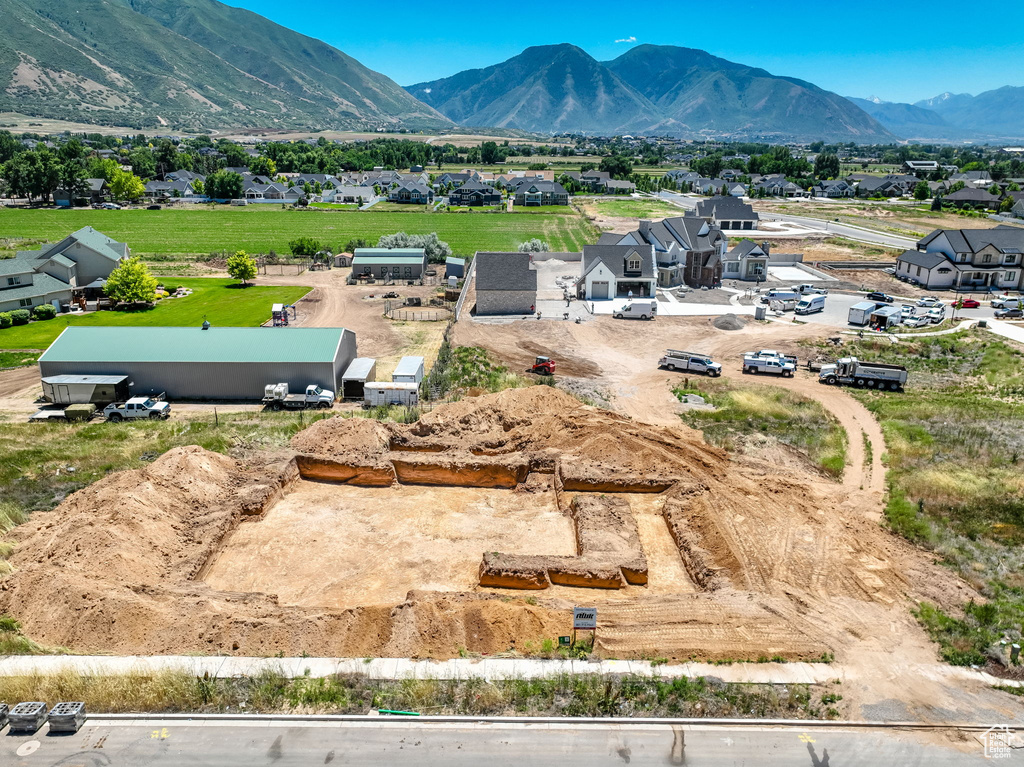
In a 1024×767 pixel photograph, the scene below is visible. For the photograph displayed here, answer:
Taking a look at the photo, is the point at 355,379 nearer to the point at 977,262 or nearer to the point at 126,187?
the point at 977,262

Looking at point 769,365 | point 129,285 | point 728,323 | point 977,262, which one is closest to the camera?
point 769,365

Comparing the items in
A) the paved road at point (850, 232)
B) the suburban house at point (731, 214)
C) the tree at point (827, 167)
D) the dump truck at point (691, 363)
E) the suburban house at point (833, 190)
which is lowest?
the dump truck at point (691, 363)

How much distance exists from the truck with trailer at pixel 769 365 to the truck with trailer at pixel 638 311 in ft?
46.5

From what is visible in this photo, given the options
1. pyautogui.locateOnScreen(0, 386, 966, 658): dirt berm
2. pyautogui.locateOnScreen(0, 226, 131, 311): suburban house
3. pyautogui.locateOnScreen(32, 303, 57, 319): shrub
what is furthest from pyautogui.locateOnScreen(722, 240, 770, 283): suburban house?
pyautogui.locateOnScreen(32, 303, 57, 319): shrub

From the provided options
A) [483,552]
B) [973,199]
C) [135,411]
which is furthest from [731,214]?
[483,552]

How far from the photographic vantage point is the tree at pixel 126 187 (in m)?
126

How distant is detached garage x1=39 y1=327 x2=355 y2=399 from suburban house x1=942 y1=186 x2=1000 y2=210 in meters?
142

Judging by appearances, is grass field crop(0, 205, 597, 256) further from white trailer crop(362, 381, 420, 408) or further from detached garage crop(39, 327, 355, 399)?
white trailer crop(362, 381, 420, 408)

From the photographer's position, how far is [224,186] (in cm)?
13262

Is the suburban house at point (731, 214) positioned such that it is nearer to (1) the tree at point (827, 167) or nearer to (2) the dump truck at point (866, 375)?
(2) the dump truck at point (866, 375)

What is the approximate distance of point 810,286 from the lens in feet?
220

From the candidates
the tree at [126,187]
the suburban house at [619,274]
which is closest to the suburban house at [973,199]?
the suburban house at [619,274]

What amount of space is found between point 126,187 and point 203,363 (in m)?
109

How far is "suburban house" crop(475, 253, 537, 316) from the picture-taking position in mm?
59438
